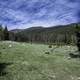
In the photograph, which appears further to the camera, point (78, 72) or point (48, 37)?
point (48, 37)

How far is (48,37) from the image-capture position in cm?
5769

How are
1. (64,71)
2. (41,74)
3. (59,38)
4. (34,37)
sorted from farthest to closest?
(34,37) → (59,38) → (64,71) → (41,74)

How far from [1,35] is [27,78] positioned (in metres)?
53.3

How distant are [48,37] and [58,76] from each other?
50768 mm

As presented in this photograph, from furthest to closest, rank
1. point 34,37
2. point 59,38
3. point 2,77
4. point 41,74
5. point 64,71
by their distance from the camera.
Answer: point 34,37, point 59,38, point 64,71, point 41,74, point 2,77

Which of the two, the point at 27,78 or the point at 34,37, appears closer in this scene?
the point at 27,78

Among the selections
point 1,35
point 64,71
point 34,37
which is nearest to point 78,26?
point 64,71

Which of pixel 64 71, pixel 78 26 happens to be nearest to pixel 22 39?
pixel 78 26

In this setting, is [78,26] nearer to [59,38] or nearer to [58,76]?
[58,76]

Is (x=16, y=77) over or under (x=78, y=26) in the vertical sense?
under

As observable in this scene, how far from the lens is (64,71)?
25.7ft

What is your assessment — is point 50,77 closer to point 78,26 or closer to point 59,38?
point 78,26

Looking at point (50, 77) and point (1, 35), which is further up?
point (1, 35)

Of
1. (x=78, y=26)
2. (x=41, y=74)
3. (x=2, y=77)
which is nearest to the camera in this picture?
(x=2, y=77)
